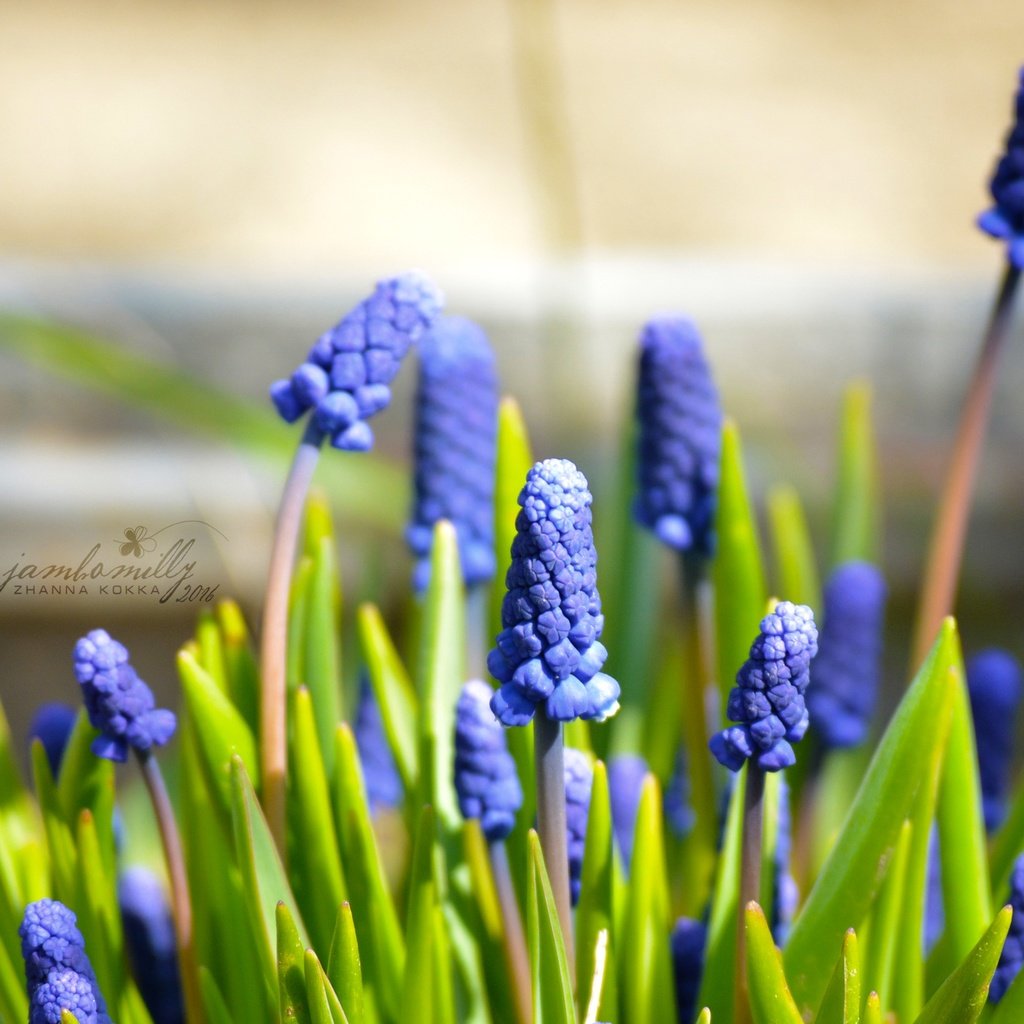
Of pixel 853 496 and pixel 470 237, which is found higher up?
pixel 470 237

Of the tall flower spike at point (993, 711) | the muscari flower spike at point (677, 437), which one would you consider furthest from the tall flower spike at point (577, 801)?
the tall flower spike at point (993, 711)

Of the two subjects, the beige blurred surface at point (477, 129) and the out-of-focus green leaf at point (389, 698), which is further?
the beige blurred surface at point (477, 129)

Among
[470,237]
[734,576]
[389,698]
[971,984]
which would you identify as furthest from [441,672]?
[470,237]

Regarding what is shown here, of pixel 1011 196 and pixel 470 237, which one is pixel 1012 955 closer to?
pixel 1011 196

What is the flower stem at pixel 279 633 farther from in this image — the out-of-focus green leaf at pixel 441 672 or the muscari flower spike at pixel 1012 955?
the muscari flower spike at pixel 1012 955

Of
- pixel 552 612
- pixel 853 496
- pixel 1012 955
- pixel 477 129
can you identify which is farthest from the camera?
pixel 477 129

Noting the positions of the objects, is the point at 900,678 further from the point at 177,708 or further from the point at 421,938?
the point at 421,938
